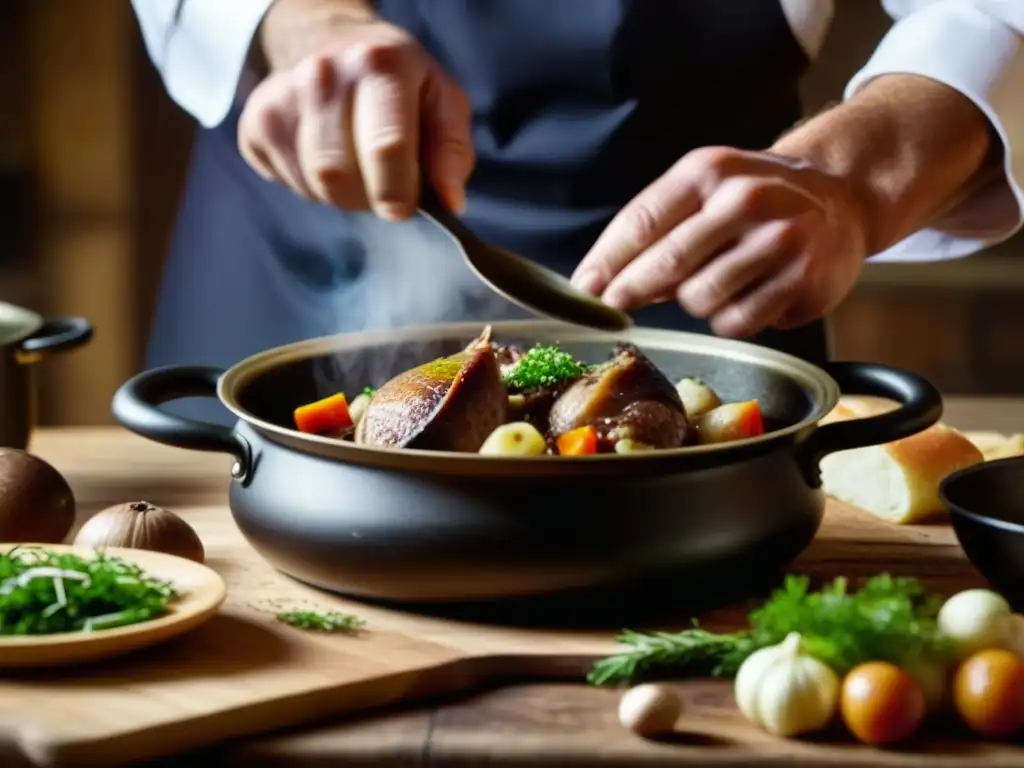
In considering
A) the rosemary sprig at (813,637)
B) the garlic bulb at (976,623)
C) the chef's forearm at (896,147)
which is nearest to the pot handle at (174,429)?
the rosemary sprig at (813,637)

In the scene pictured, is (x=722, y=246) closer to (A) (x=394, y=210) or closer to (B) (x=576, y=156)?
(A) (x=394, y=210)

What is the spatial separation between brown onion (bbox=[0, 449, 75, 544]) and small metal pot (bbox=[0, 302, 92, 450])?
19 centimetres

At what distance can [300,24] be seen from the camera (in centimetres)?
186

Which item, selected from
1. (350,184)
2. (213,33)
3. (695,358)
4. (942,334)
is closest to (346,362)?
(350,184)

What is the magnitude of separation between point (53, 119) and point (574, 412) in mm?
2665

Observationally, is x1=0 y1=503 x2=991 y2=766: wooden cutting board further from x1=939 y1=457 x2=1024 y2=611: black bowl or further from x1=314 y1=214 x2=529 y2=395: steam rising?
x1=314 y1=214 x2=529 y2=395: steam rising

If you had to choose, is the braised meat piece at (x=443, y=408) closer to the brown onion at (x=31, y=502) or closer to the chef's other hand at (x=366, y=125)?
the chef's other hand at (x=366, y=125)

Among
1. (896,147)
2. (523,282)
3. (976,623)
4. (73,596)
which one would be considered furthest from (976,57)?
(73,596)

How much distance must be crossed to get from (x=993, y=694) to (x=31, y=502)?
0.96m

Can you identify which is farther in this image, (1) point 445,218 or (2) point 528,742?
(1) point 445,218

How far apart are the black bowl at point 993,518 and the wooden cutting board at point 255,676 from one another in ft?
0.27

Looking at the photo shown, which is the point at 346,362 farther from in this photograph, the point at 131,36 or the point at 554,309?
the point at 131,36

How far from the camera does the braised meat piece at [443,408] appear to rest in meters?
1.43

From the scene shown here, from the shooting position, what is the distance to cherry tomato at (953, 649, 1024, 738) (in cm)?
115
